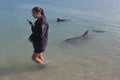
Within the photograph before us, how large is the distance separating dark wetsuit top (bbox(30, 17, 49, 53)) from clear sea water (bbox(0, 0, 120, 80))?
76 cm

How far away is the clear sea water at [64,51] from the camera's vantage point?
746 cm

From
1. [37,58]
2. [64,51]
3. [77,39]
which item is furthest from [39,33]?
[77,39]

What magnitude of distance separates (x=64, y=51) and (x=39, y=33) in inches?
96.2

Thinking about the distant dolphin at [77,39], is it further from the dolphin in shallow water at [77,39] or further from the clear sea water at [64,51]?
the clear sea water at [64,51]

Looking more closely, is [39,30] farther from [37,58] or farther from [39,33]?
[37,58]

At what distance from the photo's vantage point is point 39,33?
23.0 ft

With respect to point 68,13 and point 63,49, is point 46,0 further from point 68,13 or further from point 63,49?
point 63,49

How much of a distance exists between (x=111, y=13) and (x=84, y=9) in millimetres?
1934

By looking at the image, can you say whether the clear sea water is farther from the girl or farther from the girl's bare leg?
the girl

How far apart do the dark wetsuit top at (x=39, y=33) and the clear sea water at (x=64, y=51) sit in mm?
755

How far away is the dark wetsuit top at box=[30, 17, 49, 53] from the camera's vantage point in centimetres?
688

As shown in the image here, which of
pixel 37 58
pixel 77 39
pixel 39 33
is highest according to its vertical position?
pixel 39 33

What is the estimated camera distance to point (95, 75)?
7.45 meters

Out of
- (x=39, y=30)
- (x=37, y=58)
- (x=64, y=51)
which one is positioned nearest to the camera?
(x=39, y=30)
